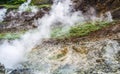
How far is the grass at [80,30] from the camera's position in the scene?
18.4 meters

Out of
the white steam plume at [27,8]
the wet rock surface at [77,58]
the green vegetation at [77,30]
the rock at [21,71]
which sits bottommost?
the rock at [21,71]

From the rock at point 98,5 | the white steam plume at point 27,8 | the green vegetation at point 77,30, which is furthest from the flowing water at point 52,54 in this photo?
the white steam plume at point 27,8

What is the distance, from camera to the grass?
1836cm

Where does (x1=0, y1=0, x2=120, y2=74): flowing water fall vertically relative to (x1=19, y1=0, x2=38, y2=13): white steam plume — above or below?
below

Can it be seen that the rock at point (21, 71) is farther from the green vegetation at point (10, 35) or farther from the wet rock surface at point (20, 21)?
the wet rock surface at point (20, 21)

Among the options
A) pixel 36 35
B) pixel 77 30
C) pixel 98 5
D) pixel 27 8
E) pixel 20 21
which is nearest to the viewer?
pixel 77 30

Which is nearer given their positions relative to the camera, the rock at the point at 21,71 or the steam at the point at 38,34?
the rock at the point at 21,71

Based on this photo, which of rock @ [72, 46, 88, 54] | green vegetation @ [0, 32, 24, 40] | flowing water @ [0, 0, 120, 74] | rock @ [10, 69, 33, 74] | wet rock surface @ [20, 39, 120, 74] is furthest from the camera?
green vegetation @ [0, 32, 24, 40]

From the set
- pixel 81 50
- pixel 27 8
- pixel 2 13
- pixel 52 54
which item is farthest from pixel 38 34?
pixel 2 13

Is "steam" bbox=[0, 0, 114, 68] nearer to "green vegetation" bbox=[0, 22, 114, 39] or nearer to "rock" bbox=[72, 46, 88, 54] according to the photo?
"green vegetation" bbox=[0, 22, 114, 39]

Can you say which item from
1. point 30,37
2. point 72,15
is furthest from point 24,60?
point 72,15

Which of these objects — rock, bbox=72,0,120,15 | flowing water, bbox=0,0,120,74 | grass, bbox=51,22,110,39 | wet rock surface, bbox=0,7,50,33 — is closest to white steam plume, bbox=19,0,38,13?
wet rock surface, bbox=0,7,50,33

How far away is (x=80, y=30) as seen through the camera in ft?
61.7

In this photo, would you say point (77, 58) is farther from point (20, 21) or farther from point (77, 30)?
point (20, 21)
